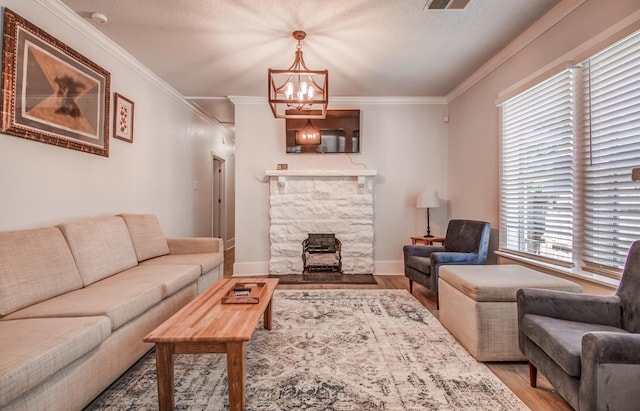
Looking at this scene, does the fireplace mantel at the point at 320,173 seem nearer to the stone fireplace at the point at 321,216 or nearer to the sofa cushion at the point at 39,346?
the stone fireplace at the point at 321,216

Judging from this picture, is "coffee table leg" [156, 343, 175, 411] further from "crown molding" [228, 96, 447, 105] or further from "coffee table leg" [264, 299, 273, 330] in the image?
"crown molding" [228, 96, 447, 105]

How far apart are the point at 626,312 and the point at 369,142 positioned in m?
3.56

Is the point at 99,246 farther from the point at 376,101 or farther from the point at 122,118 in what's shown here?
the point at 376,101

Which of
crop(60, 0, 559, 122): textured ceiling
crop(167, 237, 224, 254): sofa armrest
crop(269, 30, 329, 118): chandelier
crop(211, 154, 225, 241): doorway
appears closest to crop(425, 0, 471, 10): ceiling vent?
crop(60, 0, 559, 122): textured ceiling

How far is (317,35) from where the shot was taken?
286 cm

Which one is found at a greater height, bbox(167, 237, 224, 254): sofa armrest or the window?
the window

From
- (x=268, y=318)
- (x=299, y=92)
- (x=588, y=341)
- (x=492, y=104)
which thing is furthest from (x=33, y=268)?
(x=492, y=104)

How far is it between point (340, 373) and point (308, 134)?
339cm

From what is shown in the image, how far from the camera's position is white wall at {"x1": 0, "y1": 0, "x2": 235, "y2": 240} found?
2.15m

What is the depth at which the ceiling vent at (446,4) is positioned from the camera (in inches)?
88.4

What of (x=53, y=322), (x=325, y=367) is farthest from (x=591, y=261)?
(x=53, y=322)

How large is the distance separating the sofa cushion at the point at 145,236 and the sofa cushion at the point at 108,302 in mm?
764

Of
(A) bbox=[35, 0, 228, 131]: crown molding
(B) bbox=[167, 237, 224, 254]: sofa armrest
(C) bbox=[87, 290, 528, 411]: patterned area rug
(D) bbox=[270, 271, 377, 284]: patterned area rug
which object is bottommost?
(C) bbox=[87, 290, 528, 411]: patterned area rug

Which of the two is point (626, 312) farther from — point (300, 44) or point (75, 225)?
point (75, 225)
